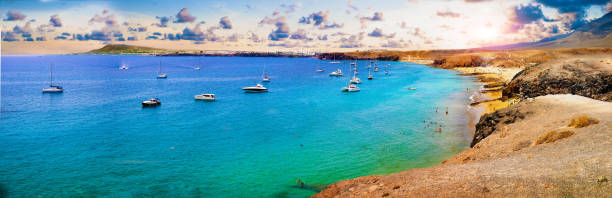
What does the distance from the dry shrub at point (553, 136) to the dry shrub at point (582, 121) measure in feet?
5.78

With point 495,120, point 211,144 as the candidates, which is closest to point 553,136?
point 495,120

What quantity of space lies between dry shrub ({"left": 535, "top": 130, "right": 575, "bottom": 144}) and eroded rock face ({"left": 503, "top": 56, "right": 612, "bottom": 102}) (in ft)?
78.3

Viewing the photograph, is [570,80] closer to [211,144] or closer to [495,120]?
[495,120]

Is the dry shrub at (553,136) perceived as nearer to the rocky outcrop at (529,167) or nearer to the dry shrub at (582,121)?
the rocky outcrop at (529,167)

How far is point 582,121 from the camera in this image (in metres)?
24.9

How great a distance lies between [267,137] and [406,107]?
35.0 meters

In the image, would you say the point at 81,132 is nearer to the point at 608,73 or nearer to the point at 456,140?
the point at 456,140

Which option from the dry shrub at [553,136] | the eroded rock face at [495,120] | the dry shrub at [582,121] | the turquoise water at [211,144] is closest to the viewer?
the dry shrub at [553,136]

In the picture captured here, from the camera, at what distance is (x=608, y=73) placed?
42.6 m

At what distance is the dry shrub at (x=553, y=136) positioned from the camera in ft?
77.4

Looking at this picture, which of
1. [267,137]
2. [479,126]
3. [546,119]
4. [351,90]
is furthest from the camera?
[351,90]

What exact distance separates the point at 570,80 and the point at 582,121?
26.5m

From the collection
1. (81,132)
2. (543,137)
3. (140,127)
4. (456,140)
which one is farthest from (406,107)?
(81,132)

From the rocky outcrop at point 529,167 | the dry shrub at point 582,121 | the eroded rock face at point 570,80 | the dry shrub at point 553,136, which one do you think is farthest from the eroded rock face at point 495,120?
the eroded rock face at point 570,80
